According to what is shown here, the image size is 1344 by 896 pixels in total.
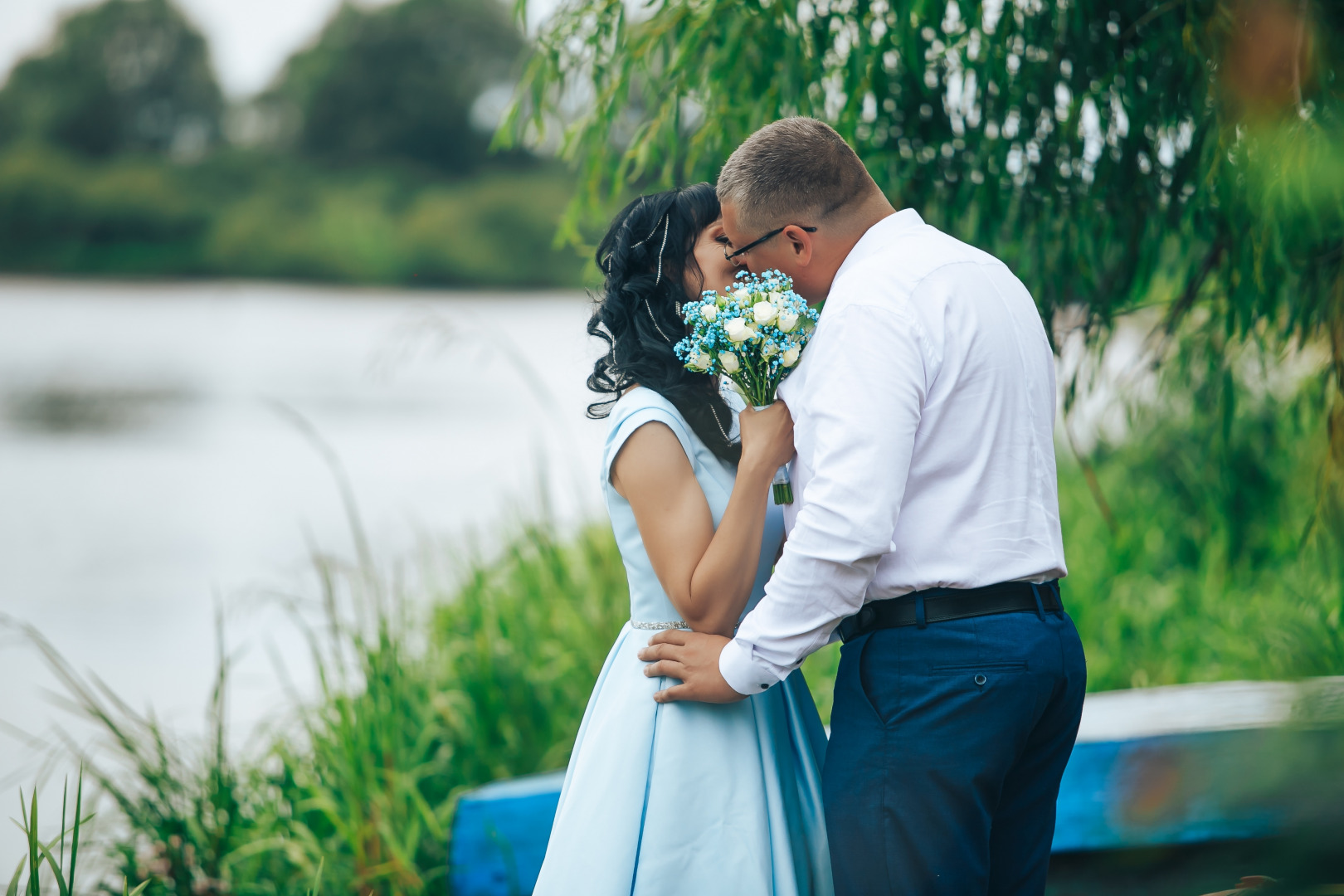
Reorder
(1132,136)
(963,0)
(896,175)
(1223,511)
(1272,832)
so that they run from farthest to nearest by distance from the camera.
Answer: (1223,511), (896,175), (1132,136), (963,0), (1272,832)

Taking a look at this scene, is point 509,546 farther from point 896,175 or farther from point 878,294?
point 878,294

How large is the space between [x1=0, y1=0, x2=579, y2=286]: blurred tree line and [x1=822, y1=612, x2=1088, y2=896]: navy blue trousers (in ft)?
77.3

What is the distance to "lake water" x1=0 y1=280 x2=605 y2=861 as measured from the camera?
5.17 meters

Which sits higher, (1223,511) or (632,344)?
(632,344)

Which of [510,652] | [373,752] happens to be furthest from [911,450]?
[510,652]

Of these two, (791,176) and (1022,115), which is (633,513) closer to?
(791,176)

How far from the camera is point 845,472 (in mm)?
1491

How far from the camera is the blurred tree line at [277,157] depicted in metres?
26.8

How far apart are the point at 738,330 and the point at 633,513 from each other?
40 cm

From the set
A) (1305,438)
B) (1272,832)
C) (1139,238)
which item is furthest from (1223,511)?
(1272,832)

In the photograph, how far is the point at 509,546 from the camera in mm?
4828

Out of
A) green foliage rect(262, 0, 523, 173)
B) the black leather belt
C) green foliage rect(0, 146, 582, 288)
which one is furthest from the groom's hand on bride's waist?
green foliage rect(262, 0, 523, 173)

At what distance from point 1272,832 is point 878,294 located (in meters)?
0.96

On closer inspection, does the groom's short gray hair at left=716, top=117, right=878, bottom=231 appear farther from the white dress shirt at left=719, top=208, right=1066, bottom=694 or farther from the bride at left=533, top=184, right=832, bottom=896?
the bride at left=533, top=184, right=832, bottom=896
